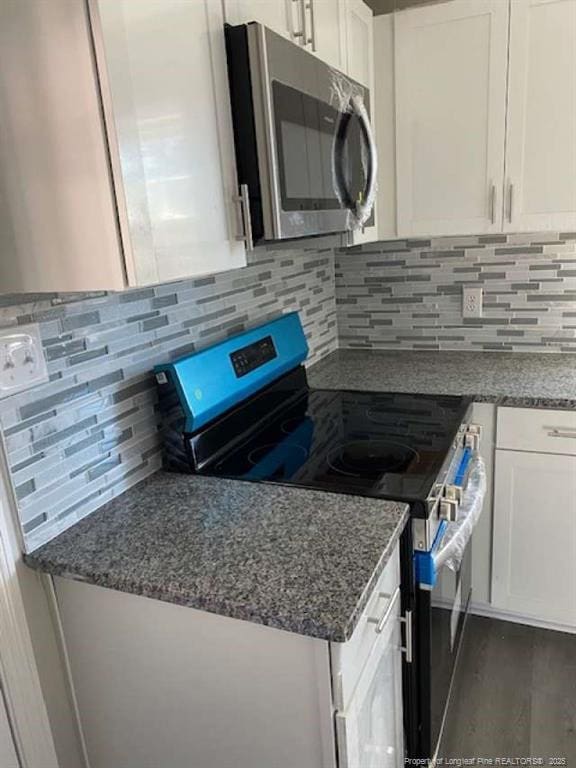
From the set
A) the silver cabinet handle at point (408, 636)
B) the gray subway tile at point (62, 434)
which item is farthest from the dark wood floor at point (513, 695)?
the gray subway tile at point (62, 434)

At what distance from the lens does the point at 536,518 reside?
6.01 ft

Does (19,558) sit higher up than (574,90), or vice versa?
(574,90)

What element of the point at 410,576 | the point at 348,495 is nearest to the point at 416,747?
the point at 410,576

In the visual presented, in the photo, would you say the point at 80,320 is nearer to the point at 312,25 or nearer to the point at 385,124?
the point at 312,25

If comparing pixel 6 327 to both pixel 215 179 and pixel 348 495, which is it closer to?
pixel 215 179

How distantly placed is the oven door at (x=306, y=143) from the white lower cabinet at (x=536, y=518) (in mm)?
826

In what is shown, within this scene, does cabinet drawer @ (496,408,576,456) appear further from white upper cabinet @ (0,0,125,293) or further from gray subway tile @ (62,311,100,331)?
white upper cabinet @ (0,0,125,293)

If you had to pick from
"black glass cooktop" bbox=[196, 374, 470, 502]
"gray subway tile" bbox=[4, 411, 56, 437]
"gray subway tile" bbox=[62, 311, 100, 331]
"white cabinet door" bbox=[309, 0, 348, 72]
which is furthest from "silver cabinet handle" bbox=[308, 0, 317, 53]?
"gray subway tile" bbox=[4, 411, 56, 437]

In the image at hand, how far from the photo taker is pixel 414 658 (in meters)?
1.30

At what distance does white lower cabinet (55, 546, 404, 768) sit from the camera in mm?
927

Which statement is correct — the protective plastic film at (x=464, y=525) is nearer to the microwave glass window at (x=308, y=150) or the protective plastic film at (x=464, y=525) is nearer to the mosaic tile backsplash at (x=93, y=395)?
the mosaic tile backsplash at (x=93, y=395)

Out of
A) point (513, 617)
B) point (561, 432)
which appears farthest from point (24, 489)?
point (513, 617)

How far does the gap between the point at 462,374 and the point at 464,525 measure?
2.36 feet

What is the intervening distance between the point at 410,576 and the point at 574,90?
4.82 feet
